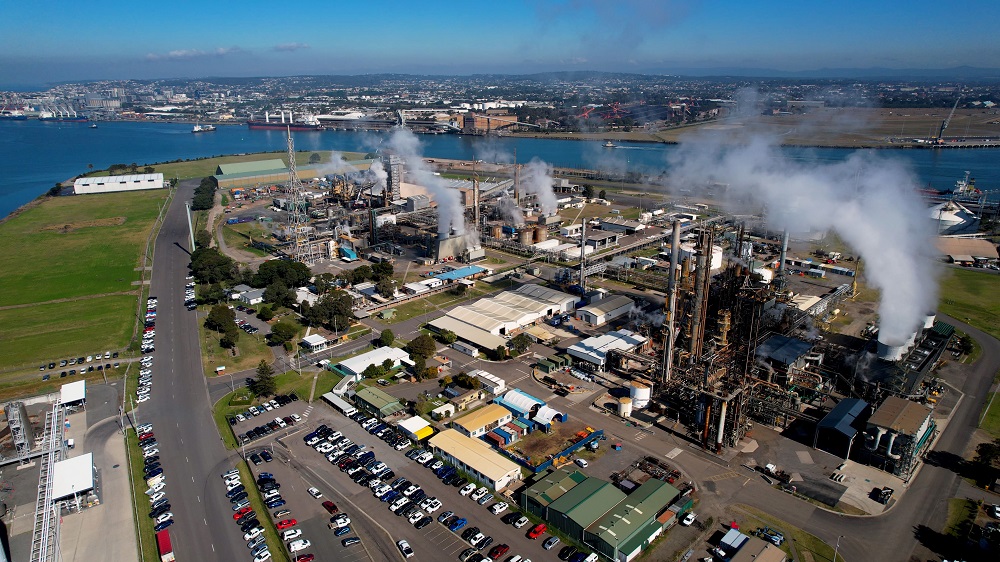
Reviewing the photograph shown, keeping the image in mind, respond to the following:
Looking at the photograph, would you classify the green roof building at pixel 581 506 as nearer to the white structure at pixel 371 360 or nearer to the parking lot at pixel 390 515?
the parking lot at pixel 390 515

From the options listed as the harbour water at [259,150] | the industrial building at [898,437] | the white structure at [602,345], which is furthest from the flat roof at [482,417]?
the harbour water at [259,150]

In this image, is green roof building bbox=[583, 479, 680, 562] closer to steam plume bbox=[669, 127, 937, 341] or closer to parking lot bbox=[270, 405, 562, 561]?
parking lot bbox=[270, 405, 562, 561]

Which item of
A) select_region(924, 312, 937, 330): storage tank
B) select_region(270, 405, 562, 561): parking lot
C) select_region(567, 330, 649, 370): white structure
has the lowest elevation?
select_region(270, 405, 562, 561): parking lot

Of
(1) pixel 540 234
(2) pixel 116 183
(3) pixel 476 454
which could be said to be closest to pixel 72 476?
(3) pixel 476 454

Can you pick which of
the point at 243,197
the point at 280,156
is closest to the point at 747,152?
the point at 243,197

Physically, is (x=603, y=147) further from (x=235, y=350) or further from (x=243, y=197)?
(x=235, y=350)

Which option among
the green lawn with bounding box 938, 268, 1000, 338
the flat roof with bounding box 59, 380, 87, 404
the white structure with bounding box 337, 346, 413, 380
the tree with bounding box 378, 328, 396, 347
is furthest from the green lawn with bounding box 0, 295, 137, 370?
the green lawn with bounding box 938, 268, 1000, 338

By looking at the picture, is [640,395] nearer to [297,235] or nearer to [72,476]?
[72,476]
